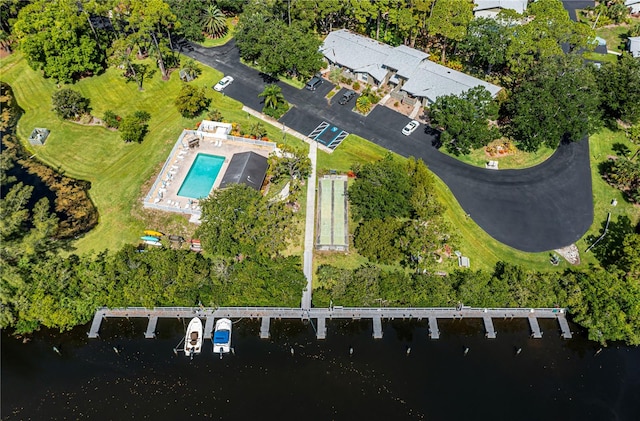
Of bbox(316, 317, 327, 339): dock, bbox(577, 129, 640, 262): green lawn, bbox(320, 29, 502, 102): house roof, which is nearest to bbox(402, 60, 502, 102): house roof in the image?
bbox(320, 29, 502, 102): house roof

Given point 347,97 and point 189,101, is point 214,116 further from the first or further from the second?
point 347,97

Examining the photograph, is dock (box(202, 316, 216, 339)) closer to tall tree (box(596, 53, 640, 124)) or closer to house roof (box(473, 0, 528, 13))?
tall tree (box(596, 53, 640, 124))

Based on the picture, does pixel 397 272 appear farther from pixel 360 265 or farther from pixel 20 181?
pixel 20 181

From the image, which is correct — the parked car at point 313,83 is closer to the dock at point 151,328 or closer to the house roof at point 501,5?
the house roof at point 501,5

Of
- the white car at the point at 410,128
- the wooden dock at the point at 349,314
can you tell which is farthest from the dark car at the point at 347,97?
the wooden dock at the point at 349,314

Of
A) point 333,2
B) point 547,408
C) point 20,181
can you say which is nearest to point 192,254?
point 20,181

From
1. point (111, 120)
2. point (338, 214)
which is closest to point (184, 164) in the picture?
point (111, 120)
